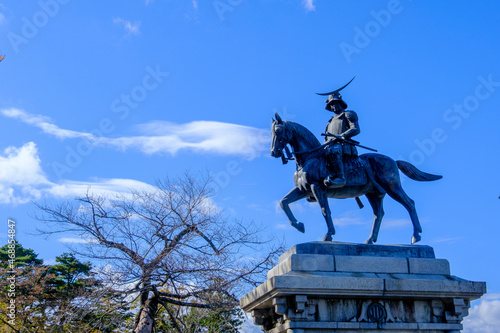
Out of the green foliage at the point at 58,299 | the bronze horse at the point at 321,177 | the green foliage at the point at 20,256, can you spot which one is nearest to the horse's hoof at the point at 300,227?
the bronze horse at the point at 321,177

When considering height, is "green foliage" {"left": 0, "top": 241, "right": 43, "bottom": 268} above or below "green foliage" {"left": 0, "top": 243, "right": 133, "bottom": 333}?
above

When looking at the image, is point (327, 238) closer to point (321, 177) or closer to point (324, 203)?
point (324, 203)

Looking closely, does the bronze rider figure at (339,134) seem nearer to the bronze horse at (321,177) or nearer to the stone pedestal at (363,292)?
the bronze horse at (321,177)

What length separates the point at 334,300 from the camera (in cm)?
744

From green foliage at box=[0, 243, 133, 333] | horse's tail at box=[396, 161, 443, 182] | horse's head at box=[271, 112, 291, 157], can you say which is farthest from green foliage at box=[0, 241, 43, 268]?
horse's tail at box=[396, 161, 443, 182]

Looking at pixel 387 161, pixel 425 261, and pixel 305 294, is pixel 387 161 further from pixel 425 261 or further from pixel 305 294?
pixel 305 294

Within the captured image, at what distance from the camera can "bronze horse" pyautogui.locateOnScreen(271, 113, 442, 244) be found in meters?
8.73

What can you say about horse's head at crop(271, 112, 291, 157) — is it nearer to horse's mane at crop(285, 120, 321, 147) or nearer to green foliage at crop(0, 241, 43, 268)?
horse's mane at crop(285, 120, 321, 147)

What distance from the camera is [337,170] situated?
8.70 m

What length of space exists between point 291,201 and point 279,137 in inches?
44.1

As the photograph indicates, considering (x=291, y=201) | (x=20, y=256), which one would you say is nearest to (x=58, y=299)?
(x=20, y=256)

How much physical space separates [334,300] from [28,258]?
Result: 2055 cm

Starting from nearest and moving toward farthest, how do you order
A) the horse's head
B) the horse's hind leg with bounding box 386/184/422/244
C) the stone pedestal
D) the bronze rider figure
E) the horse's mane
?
the stone pedestal < the bronze rider figure < the horse's hind leg with bounding box 386/184/422/244 < the horse's head < the horse's mane

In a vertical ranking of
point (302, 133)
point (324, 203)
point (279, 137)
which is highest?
point (302, 133)
